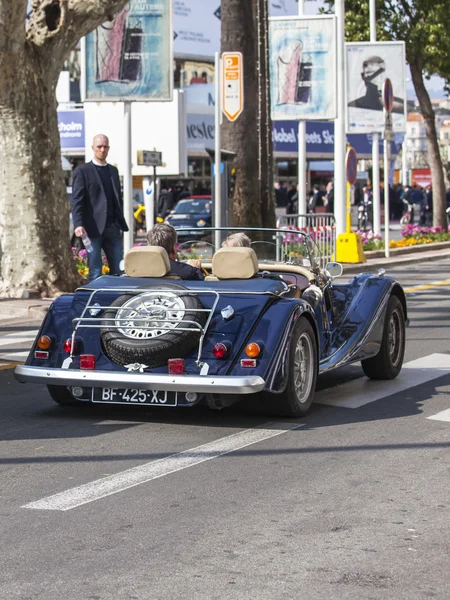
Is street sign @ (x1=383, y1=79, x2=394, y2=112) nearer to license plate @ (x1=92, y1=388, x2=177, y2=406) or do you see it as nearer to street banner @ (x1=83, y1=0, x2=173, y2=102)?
street banner @ (x1=83, y1=0, x2=173, y2=102)

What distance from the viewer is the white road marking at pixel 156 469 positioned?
5.87 metres

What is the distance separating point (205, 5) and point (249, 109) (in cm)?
4801

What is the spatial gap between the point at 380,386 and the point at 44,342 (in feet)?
9.16

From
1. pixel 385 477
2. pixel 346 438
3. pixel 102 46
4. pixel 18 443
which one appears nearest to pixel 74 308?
pixel 18 443

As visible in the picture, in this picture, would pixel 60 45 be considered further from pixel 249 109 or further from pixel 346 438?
pixel 346 438

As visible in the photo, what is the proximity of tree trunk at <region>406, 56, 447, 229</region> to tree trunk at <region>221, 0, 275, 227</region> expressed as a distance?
1328 centimetres

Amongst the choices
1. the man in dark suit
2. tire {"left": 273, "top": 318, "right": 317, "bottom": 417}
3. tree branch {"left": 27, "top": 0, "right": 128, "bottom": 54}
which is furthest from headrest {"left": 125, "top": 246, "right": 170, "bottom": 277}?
tree branch {"left": 27, "top": 0, "right": 128, "bottom": 54}

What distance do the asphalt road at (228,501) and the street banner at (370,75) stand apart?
67.4 ft

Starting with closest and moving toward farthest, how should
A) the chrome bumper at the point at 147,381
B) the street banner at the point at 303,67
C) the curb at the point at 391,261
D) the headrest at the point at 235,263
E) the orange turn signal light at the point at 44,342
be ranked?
the chrome bumper at the point at 147,381, the orange turn signal light at the point at 44,342, the headrest at the point at 235,263, the curb at the point at 391,261, the street banner at the point at 303,67

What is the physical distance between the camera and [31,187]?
605 inches

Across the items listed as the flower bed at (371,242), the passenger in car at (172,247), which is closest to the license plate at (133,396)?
the passenger in car at (172,247)

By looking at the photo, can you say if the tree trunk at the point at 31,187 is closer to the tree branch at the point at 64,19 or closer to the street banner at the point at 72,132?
the tree branch at the point at 64,19

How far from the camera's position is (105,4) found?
1508 centimetres

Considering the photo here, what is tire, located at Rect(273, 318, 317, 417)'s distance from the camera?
25.3ft
